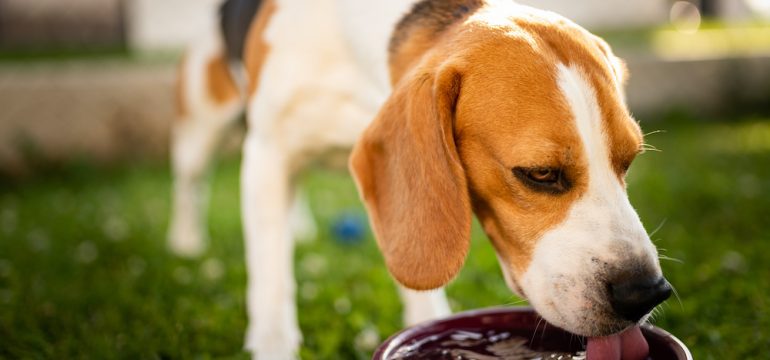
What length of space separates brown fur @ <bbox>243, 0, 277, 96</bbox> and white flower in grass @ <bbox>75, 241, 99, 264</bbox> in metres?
1.69

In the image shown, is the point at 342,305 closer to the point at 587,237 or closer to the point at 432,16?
the point at 432,16

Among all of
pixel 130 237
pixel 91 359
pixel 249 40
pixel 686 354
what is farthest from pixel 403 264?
pixel 130 237

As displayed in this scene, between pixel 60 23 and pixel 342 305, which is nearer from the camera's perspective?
pixel 342 305

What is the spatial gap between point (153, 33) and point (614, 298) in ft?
35.9

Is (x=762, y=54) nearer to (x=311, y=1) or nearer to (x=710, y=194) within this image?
(x=710, y=194)

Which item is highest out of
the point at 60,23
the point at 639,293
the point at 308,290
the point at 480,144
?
the point at 480,144

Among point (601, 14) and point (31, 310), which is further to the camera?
point (601, 14)

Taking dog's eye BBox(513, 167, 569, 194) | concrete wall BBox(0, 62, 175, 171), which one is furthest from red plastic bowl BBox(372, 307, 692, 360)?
concrete wall BBox(0, 62, 175, 171)

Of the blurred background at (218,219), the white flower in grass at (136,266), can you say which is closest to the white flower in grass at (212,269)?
the blurred background at (218,219)

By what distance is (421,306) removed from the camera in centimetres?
345

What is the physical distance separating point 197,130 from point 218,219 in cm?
104

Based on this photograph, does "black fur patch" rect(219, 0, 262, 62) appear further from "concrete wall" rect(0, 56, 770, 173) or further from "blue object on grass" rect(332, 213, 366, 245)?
"concrete wall" rect(0, 56, 770, 173)

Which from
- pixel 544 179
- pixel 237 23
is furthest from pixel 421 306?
pixel 237 23

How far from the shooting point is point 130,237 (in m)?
5.36
